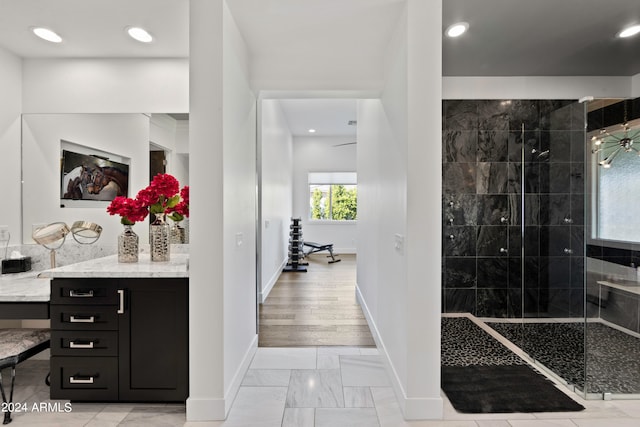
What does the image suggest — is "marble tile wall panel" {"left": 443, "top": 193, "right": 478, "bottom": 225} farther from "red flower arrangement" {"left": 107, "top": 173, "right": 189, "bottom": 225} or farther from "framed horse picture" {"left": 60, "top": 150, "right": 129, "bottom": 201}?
"framed horse picture" {"left": 60, "top": 150, "right": 129, "bottom": 201}

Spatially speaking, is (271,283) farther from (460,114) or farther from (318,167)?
(318,167)

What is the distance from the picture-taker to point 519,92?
374 cm

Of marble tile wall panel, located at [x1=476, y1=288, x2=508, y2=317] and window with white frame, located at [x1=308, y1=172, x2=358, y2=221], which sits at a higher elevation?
window with white frame, located at [x1=308, y1=172, x2=358, y2=221]

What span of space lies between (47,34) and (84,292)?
76.8 inches

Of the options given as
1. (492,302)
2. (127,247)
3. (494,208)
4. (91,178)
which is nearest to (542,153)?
(494,208)

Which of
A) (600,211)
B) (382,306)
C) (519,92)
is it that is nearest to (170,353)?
(382,306)

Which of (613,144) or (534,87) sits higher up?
(534,87)

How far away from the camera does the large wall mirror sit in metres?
2.79

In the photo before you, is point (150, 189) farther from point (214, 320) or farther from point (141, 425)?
point (141, 425)

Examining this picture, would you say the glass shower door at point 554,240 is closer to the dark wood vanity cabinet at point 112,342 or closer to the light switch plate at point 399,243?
the light switch plate at point 399,243

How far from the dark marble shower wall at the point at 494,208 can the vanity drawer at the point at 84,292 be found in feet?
11.0

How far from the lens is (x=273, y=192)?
19.2 feet

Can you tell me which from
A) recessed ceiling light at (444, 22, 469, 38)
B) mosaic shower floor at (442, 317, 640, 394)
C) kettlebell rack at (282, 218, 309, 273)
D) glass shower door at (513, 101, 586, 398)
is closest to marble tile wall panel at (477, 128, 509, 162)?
glass shower door at (513, 101, 586, 398)

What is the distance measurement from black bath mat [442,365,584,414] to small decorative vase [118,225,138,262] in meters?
2.44
